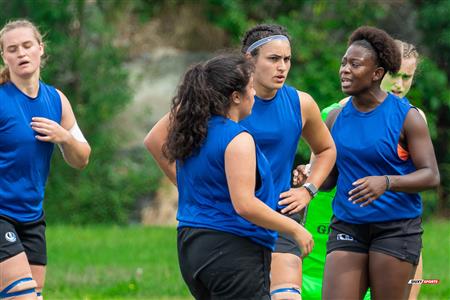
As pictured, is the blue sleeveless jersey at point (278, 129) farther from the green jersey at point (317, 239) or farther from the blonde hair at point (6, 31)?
the blonde hair at point (6, 31)

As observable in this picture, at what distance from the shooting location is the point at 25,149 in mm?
6648

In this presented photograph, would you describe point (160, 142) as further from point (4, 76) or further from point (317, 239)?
point (317, 239)

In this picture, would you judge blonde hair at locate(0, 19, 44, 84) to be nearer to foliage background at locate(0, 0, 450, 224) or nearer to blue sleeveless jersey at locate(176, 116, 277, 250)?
blue sleeveless jersey at locate(176, 116, 277, 250)

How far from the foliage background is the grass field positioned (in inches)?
52.2

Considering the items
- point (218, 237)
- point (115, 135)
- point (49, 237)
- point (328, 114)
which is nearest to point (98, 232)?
point (49, 237)

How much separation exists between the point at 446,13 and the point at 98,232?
672cm

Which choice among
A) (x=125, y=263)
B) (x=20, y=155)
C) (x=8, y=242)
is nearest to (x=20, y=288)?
(x=8, y=242)

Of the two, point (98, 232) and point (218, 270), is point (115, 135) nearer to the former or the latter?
point (98, 232)

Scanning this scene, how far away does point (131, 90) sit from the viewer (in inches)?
695

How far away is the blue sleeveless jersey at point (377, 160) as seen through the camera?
6645 mm

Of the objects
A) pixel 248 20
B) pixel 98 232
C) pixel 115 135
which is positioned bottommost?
A: pixel 98 232

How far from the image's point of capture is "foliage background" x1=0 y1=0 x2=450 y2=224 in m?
17.4

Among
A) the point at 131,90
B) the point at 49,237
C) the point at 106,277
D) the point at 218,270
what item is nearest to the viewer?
the point at 218,270

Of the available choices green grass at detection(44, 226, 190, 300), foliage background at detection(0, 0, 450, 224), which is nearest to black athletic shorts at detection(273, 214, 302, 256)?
green grass at detection(44, 226, 190, 300)
